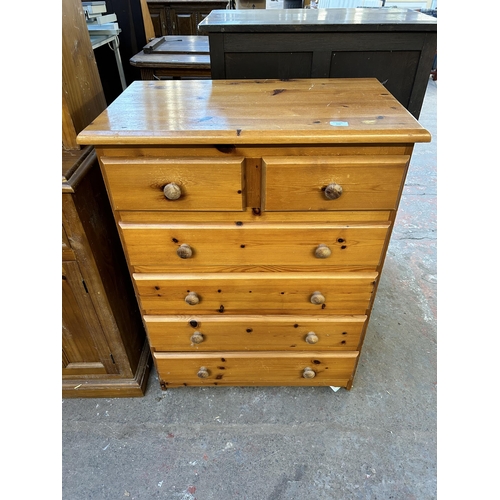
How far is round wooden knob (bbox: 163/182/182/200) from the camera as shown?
2.96ft

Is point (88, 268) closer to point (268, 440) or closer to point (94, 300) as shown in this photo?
point (94, 300)

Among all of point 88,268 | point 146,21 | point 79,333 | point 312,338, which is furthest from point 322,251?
point 146,21

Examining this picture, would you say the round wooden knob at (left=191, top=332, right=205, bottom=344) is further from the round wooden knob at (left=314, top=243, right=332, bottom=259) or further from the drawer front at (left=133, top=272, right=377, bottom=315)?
the round wooden knob at (left=314, top=243, right=332, bottom=259)

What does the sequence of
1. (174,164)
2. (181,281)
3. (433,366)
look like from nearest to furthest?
(174,164) → (181,281) → (433,366)

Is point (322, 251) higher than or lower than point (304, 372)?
higher

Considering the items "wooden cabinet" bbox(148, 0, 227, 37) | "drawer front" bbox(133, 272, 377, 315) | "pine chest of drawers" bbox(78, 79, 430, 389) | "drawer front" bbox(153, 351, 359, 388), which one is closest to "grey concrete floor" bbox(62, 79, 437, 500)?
"drawer front" bbox(153, 351, 359, 388)

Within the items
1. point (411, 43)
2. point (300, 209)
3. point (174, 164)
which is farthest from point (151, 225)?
point (411, 43)

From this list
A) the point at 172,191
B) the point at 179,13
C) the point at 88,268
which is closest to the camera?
the point at 172,191

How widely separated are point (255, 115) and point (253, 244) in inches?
14.1

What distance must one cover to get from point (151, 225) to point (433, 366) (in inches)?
55.5

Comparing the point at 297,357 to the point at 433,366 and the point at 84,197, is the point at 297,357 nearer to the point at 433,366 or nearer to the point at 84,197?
the point at 433,366

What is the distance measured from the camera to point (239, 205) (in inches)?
37.4

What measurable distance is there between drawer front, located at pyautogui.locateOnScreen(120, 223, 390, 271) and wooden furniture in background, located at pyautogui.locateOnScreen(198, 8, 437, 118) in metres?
0.68

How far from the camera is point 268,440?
1.34m
